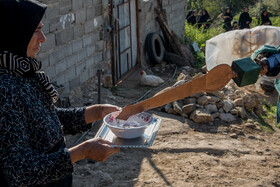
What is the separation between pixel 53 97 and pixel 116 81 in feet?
20.6

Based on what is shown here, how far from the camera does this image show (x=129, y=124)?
260 centimetres

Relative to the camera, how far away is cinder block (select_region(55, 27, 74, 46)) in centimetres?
593

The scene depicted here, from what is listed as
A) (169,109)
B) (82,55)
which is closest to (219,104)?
(169,109)

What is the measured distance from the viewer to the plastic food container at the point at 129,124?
2.38 meters

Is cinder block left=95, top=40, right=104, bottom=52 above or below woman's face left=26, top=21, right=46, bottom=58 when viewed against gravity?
below

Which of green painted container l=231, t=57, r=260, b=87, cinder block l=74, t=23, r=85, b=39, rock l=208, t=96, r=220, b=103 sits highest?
green painted container l=231, t=57, r=260, b=87

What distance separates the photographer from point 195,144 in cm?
542

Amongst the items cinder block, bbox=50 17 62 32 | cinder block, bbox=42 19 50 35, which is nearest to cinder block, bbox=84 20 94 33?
cinder block, bbox=50 17 62 32

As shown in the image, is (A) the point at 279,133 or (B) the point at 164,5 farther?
(B) the point at 164,5

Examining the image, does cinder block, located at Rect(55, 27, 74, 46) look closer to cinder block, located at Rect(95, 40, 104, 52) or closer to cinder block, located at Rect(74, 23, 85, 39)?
cinder block, located at Rect(74, 23, 85, 39)

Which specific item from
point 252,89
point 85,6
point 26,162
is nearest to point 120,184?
point 26,162

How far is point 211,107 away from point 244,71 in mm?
4075

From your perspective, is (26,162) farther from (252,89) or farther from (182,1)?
(182,1)

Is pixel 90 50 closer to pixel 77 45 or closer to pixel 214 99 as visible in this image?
pixel 77 45
